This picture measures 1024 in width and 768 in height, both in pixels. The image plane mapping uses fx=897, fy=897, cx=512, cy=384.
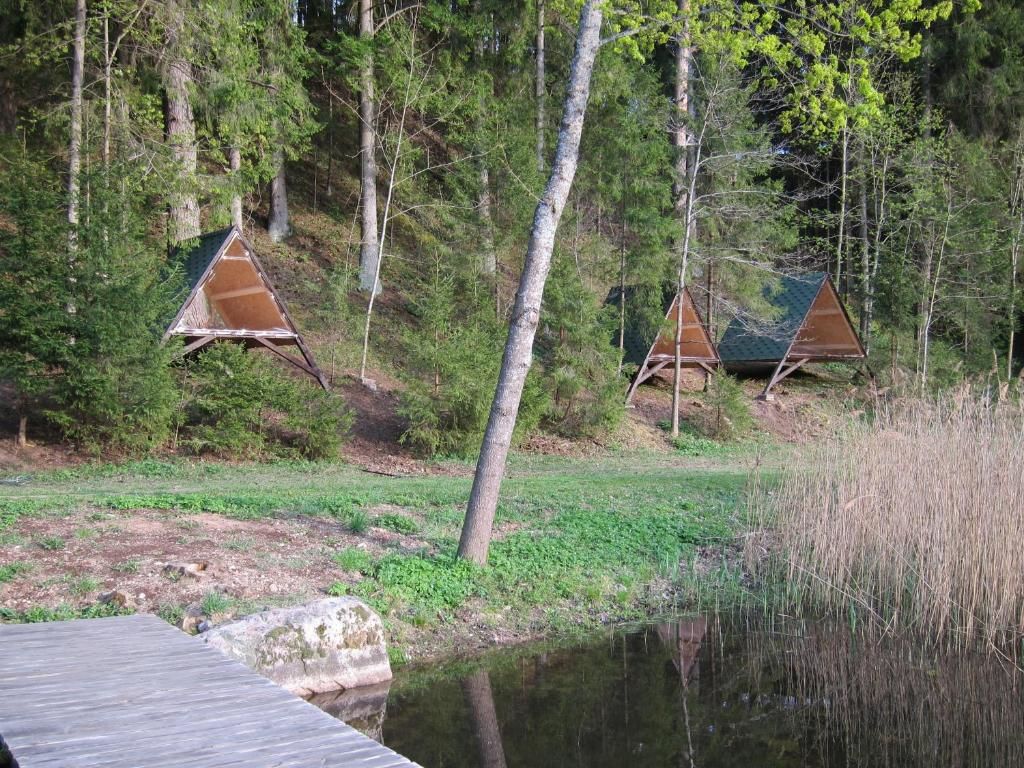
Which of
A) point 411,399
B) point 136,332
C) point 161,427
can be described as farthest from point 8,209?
point 411,399

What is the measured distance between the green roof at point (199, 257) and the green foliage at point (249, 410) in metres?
1.44

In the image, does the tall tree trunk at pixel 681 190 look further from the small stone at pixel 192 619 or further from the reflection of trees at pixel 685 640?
the small stone at pixel 192 619

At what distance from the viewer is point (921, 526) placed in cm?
754

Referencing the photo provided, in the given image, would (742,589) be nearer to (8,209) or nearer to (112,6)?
(8,209)

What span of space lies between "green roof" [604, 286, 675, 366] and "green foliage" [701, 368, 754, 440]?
68.4 inches

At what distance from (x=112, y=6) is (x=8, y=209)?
174 inches

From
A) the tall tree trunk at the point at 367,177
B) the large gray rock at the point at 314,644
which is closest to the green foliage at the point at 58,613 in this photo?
the large gray rock at the point at 314,644

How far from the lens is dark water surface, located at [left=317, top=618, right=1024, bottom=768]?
5.40 m

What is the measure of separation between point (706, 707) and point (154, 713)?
3.83 meters

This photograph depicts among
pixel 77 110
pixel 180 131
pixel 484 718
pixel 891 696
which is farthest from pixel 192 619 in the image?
pixel 180 131

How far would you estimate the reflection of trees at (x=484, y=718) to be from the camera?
5285mm

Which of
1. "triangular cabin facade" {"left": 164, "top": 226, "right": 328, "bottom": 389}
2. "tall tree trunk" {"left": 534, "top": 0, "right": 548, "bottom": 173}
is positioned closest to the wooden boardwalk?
"triangular cabin facade" {"left": 164, "top": 226, "right": 328, "bottom": 389}

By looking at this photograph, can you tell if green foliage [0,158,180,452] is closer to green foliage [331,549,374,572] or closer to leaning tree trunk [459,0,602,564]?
green foliage [331,549,374,572]

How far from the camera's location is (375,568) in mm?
7520
